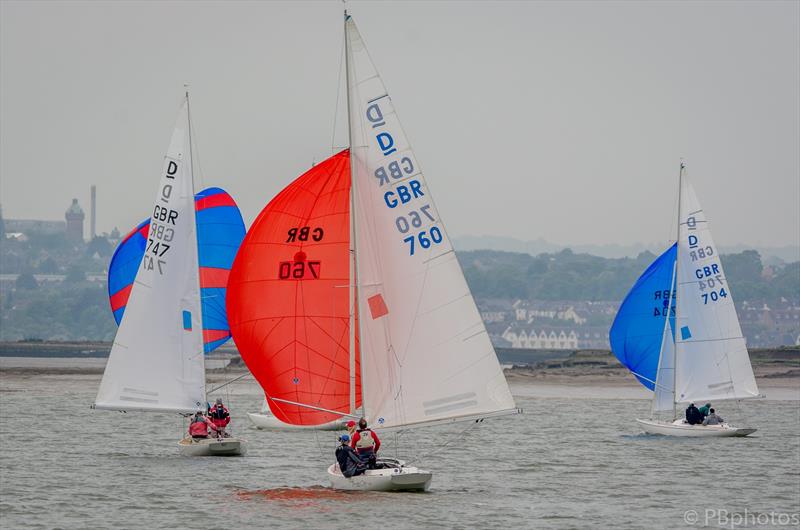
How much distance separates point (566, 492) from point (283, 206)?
10276 mm

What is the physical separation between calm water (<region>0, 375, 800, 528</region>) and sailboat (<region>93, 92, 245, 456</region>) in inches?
61.1

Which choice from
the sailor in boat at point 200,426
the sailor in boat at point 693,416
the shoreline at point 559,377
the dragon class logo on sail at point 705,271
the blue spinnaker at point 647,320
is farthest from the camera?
the shoreline at point 559,377

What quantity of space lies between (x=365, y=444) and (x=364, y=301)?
2.72 metres

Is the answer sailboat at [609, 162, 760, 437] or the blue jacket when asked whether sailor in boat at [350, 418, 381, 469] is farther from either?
sailboat at [609, 162, 760, 437]

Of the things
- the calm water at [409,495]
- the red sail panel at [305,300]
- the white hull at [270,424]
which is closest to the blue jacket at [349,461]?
the calm water at [409,495]

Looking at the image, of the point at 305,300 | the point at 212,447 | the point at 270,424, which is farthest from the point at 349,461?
the point at 270,424

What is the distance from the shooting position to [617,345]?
53188mm

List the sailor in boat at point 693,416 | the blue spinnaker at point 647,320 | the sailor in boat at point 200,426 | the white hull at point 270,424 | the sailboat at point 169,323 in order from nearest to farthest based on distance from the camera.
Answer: the sailboat at point 169,323 < the sailor in boat at point 200,426 < the sailor in boat at point 693,416 < the white hull at point 270,424 < the blue spinnaker at point 647,320

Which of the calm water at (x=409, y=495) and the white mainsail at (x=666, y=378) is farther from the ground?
the white mainsail at (x=666, y=378)

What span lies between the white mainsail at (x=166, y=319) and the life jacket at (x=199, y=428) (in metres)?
0.44

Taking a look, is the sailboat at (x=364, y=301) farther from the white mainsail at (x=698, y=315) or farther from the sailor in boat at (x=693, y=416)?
the white mainsail at (x=698, y=315)

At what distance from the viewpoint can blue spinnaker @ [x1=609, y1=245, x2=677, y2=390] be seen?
52031 mm

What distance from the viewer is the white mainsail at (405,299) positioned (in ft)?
98.0

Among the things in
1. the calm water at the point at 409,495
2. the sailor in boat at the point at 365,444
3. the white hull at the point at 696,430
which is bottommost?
the calm water at the point at 409,495
